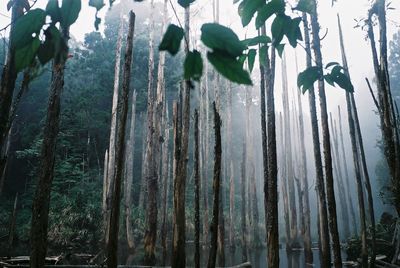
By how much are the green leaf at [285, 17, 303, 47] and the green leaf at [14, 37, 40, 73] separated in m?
0.66

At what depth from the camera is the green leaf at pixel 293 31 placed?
0.92 m

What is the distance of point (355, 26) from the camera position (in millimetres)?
6043

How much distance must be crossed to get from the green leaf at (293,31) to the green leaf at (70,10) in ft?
1.88

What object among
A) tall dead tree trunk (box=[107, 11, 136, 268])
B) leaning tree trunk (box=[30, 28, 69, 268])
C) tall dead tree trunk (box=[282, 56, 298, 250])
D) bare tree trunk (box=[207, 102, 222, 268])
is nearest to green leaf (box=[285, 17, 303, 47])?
bare tree trunk (box=[207, 102, 222, 268])

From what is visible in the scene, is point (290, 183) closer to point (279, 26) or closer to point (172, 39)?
point (279, 26)

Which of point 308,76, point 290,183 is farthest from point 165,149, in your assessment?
point 308,76

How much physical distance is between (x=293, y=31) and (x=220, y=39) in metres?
0.44

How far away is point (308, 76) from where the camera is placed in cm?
107

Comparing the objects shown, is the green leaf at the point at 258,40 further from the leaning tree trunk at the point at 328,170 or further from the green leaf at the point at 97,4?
the leaning tree trunk at the point at 328,170

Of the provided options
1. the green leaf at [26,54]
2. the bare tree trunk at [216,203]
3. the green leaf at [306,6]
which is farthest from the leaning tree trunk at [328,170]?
the green leaf at [26,54]

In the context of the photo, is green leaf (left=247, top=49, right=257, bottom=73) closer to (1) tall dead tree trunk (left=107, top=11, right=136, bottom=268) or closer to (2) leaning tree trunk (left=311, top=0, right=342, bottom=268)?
(1) tall dead tree trunk (left=107, top=11, right=136, bottom=268)

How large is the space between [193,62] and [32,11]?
0.34 m

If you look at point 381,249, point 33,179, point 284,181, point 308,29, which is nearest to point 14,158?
point 33,179

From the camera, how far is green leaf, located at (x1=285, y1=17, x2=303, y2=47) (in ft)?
3.02
